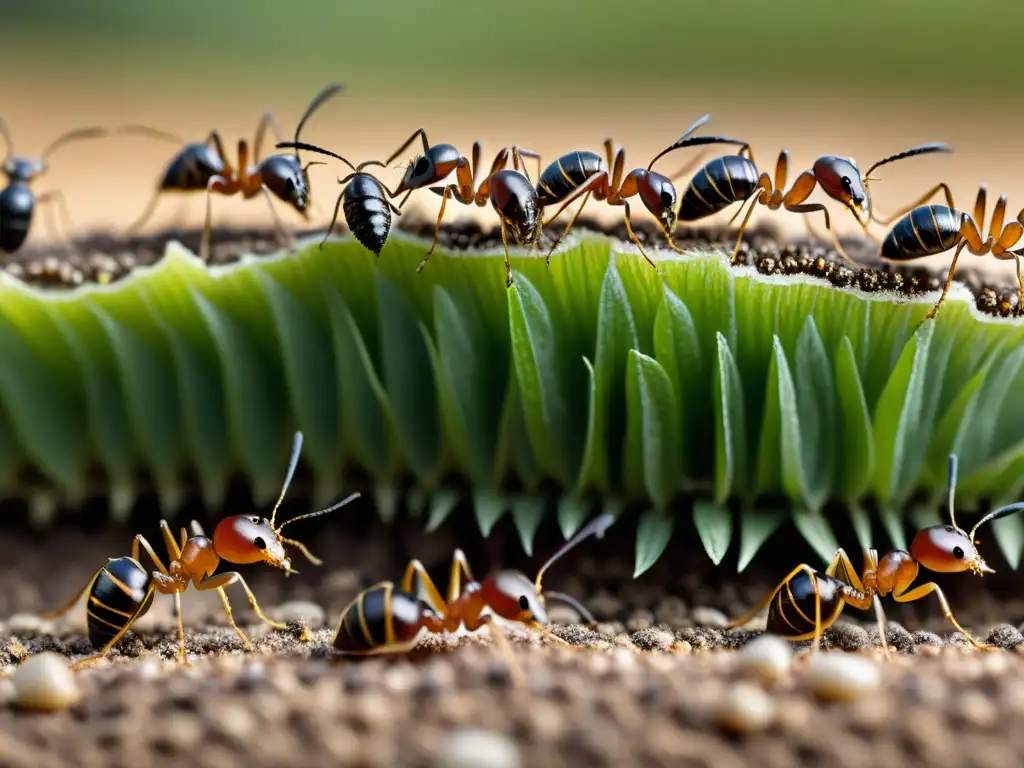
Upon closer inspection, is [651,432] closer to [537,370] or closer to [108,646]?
[537,370]

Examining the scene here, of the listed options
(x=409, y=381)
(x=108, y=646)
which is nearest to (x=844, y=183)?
(x=409, y=381)

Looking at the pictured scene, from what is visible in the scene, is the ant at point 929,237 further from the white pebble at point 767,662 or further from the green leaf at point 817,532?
the white pebble at point 767,662

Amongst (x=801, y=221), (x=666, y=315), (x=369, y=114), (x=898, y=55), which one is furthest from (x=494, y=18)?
(x=666, y=315)

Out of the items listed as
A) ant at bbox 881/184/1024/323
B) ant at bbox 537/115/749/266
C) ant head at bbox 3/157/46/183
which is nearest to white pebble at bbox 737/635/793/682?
ant at bbox 881/184/1024/323

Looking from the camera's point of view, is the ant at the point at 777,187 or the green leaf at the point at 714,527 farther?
the ant at the point at 777,187

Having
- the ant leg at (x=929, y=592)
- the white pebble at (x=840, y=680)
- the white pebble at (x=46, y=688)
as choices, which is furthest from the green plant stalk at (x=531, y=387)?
the white pebble at (x=46, y=688)

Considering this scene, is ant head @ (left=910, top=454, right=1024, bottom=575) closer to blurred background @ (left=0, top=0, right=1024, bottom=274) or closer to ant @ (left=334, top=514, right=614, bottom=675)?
ant @ (left=334, top=514, right=614, bottom=675)
